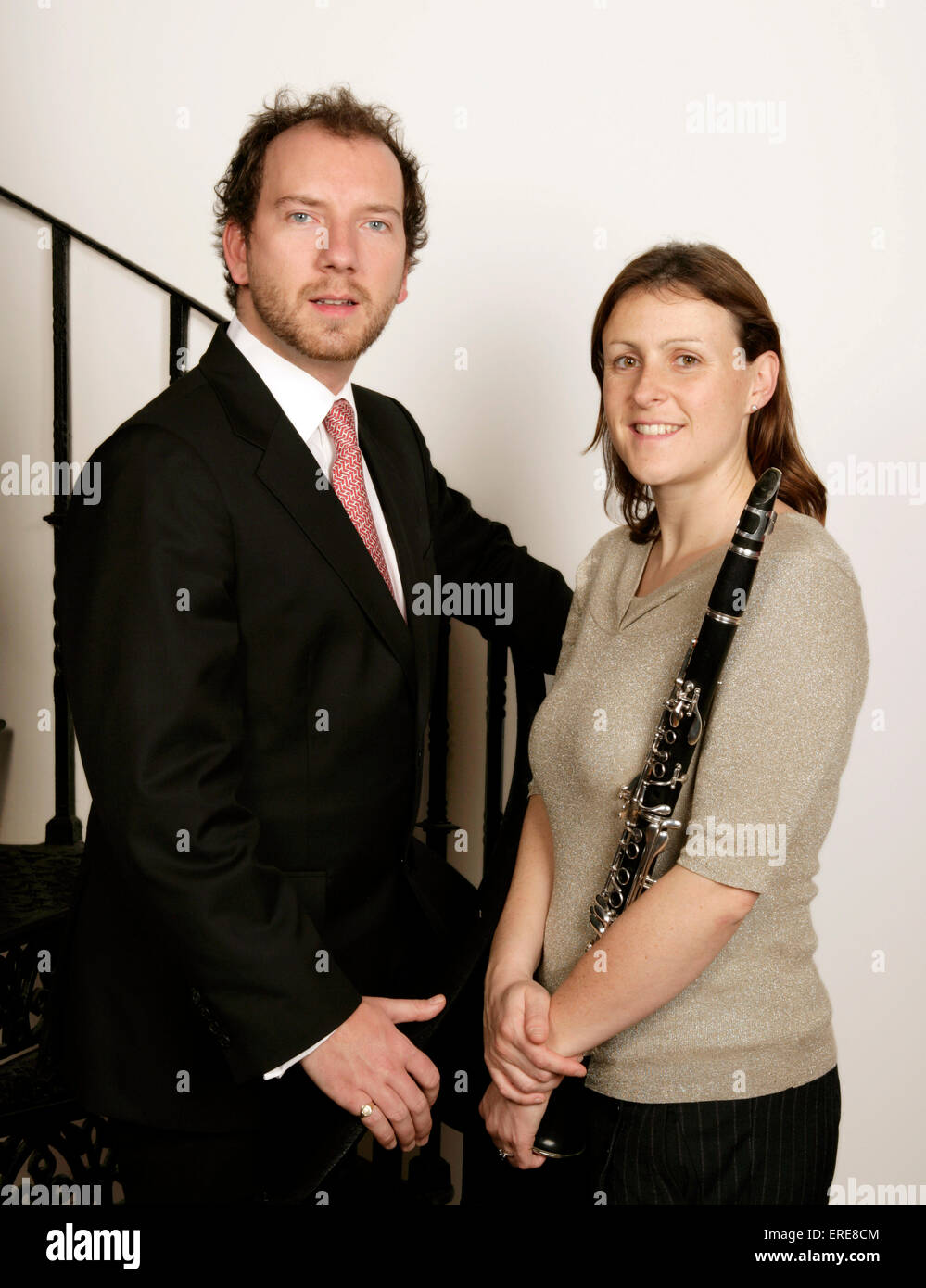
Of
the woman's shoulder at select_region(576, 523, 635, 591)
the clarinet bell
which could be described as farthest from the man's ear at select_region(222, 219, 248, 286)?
the clarinet bell

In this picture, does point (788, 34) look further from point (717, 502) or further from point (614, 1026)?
point (614, 1026)

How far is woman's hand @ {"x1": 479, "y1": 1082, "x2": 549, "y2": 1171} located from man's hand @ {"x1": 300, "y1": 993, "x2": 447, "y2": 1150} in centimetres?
10

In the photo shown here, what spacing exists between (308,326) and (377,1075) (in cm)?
104

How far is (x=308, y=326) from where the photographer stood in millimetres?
1691

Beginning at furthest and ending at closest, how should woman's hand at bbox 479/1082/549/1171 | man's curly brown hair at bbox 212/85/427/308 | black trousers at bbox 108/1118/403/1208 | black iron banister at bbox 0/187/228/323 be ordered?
black iron banister at bbox 0/187/228/323
man's curly brown hair at bbox 212/85/427/308
black trousers at bbox 108/1118/403/1208
woman's hand at bbox 479/1082/549/1171

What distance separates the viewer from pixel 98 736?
1479 mm

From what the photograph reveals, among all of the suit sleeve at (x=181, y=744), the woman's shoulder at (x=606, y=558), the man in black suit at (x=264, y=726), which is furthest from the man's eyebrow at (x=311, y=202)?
the woman's shoulder at (x=606, y=558)

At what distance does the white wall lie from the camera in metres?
2.49

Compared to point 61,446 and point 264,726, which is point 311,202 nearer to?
point 264,726

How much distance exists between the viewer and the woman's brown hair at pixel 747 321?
1.53 metres

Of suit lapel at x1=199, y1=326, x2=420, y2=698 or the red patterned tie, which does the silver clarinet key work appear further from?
the red patterned tie

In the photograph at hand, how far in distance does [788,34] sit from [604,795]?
1835 millimetres

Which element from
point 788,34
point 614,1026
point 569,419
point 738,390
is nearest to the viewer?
point 614,1026
